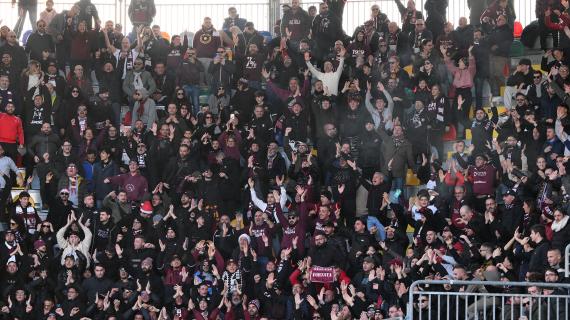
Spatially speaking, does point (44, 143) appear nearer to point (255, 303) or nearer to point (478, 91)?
point (255, 303)

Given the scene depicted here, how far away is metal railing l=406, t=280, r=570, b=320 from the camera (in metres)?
22.7

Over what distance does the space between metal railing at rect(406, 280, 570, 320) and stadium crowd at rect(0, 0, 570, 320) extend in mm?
575

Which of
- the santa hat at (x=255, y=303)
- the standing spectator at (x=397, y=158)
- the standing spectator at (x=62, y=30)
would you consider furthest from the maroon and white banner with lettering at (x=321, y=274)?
the standing spectator at (x=62, y=30)

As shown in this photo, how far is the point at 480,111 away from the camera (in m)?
30.0

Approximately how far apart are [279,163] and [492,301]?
8.17m

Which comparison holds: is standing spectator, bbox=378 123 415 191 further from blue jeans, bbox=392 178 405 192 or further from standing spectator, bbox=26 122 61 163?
standing spectator, bbox=26 122 61 163

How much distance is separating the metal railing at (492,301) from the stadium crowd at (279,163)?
0.58 metres

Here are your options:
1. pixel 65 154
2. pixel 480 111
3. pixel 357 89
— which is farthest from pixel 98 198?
pixel 480 111

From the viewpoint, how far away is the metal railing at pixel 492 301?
22719 mm

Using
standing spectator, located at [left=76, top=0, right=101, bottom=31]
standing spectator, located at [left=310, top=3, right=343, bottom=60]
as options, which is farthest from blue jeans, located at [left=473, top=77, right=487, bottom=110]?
standing spectator, located at [left=76, top=0, right=101, bottom=31]

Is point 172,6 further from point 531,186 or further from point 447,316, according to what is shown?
point 447,316

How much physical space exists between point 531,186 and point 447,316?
4936mm

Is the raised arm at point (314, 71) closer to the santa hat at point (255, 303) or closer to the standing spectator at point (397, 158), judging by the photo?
the standing spectator at point (397, 158)

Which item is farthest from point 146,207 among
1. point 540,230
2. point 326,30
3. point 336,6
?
point 540,230
